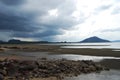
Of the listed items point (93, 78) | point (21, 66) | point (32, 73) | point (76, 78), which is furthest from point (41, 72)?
point (93, 78)

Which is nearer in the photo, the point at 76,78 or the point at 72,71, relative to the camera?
the point at 76,78

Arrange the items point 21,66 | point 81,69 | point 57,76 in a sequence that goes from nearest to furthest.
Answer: point 57,76 < point 21,66 < point 81,69

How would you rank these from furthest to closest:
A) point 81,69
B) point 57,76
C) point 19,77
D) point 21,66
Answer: point 81,69 < point 21,66 < point 57,76 < point 19,77

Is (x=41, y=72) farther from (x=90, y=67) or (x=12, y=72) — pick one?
(x=90, y=67)

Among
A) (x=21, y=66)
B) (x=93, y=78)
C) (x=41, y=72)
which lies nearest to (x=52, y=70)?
(x=41, y=72)

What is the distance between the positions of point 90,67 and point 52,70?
6.66 metres

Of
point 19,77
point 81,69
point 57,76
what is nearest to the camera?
point 19,77

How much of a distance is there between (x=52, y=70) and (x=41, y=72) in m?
1.83

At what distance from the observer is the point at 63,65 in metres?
29.8

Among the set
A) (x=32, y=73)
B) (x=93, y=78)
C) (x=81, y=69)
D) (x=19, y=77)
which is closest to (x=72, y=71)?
(x=81, y=69)

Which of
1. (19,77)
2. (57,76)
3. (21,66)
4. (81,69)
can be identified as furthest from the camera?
(81,69)

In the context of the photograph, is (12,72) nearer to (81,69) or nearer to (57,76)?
(57,76)

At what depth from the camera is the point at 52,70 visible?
88.7 feet

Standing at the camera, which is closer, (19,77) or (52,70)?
(19,77)
